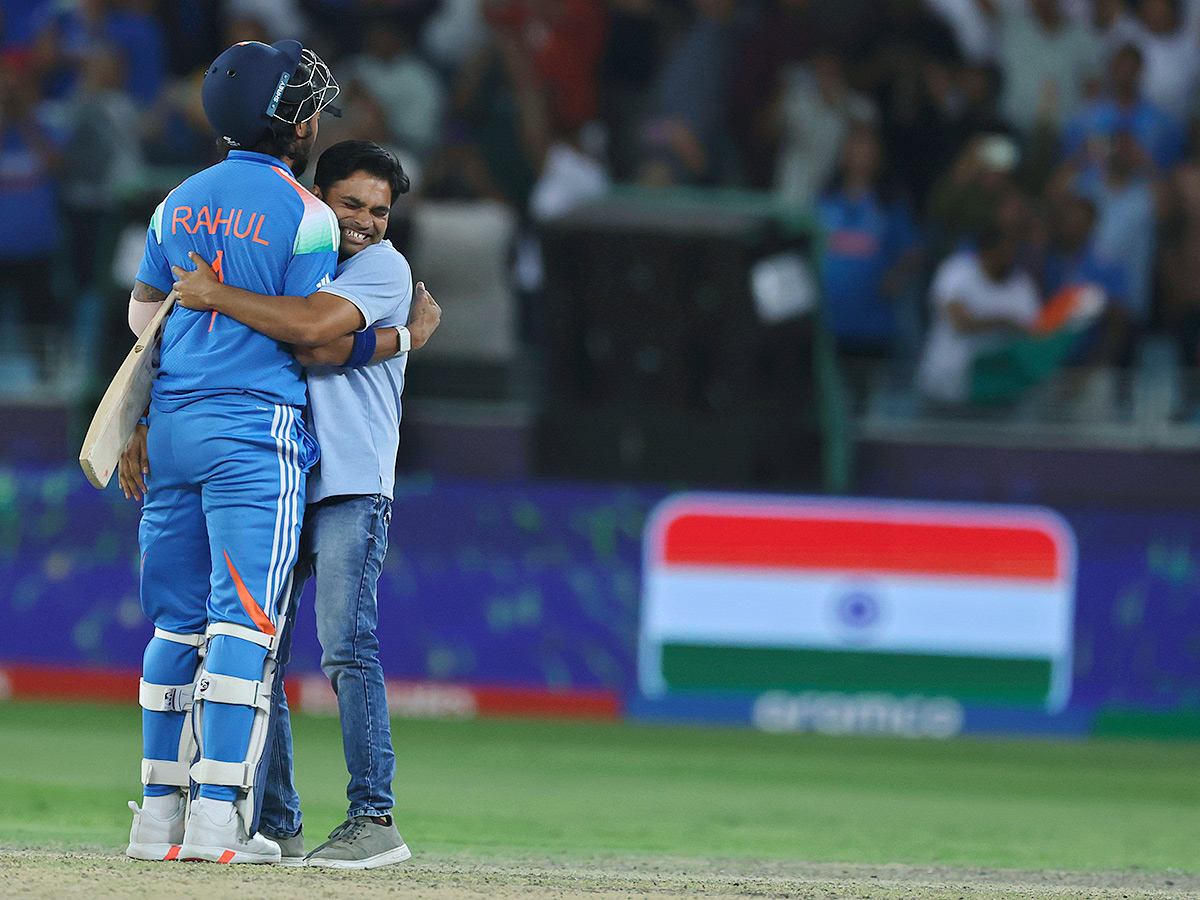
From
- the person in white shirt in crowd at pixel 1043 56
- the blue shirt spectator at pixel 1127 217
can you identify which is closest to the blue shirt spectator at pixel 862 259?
the blue shirt spectator at pixel 1127 217

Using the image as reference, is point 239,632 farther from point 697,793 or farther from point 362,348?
point 697,793

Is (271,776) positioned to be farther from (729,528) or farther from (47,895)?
(729,528)

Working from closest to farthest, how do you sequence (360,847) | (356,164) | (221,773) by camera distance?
1. (221,773)
2. (360,847)
3. (356,164)

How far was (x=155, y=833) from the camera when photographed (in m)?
4.61

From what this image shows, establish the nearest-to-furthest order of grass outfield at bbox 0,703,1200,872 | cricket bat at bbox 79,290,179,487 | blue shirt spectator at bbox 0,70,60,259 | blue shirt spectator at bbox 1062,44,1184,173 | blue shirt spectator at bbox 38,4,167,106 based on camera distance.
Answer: cricket bat at bbox 79,290,179,487 → grass outfield at bbox 0,703,1200,872 → blue shirt spectator at bbox 0,70,60,259 → blue shirt spectator at bbox 1062,44,1184,173 → blue shirt spectator at bbox 38,4,167,106

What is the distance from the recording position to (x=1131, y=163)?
11383 millimetres

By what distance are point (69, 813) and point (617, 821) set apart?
6.75ft

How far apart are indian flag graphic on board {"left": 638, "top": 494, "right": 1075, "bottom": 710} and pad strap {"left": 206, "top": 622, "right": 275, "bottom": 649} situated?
18.6 feet

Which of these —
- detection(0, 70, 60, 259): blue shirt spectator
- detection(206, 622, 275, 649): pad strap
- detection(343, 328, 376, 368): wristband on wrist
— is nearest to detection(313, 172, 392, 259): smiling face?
detection(343, 328, 376, 368): wristband on wrist

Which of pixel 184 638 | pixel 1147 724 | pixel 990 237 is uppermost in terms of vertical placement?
pixel 990 237

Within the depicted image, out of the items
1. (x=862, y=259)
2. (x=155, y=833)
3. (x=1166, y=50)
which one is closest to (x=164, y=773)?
(x=155, y=833)

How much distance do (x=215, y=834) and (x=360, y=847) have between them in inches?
16.0

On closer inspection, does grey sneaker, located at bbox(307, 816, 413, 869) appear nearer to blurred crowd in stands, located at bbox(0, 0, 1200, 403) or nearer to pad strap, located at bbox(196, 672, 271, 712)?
pad strap, located at bbox(196, 672, 271, 712)

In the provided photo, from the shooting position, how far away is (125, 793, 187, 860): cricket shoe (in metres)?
4.58
